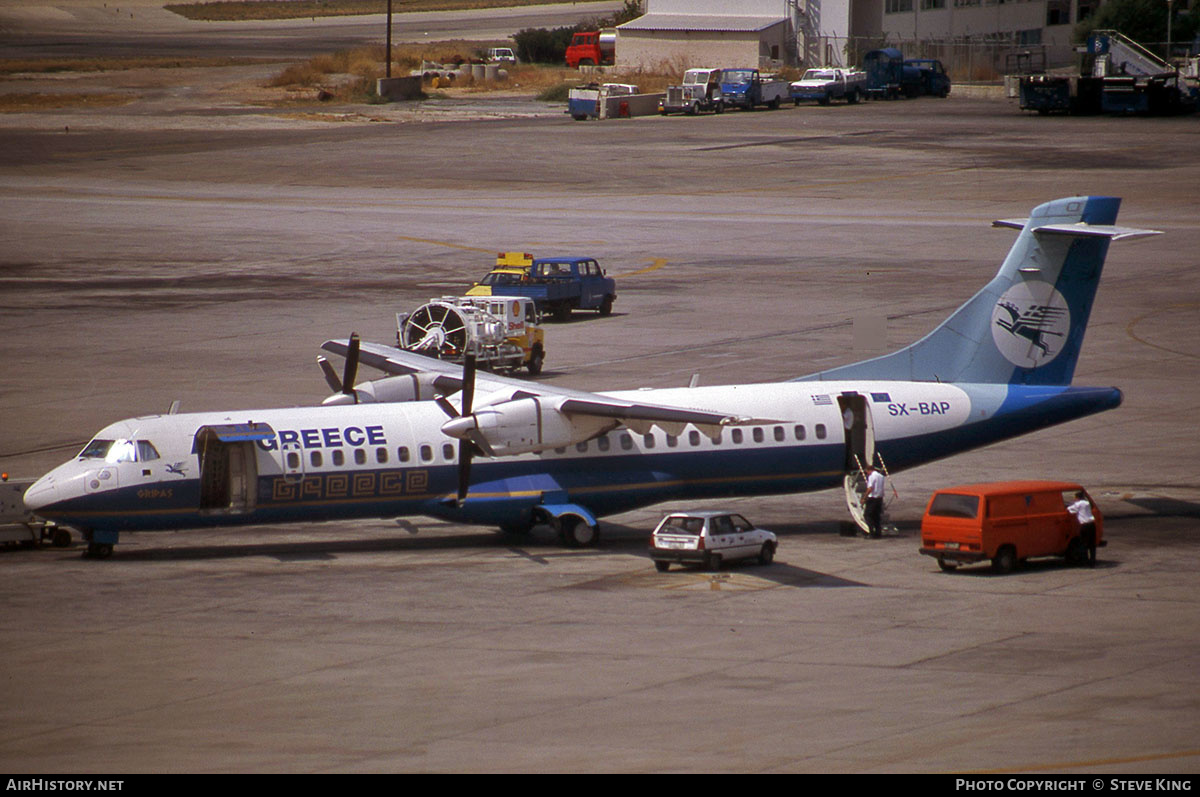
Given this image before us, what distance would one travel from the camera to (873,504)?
33.0m

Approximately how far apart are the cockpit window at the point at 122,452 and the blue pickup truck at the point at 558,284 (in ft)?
91.0

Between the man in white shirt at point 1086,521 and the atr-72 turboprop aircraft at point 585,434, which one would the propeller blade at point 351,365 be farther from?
the man in white shirt at point 1086,521

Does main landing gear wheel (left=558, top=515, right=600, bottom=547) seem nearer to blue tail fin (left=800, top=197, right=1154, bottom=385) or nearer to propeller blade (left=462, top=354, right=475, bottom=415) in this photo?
propeller blade (left=462, top=354, right=475, bottom=415)

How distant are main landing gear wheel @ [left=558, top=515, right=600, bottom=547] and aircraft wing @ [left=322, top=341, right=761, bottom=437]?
2.31 m

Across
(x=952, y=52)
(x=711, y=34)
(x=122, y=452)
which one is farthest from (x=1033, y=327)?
(x=952, y=52)

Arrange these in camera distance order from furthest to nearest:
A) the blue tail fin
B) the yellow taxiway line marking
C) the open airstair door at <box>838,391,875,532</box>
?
the yellow taxiway line marking
the blue tail fin
the open airstair door at <box>838,391,875,532</box>

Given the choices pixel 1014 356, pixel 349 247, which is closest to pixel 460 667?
pixel 1014 356

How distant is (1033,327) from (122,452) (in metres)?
20.4

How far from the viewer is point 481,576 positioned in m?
30.2

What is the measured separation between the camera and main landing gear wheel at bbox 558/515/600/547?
32844 mm

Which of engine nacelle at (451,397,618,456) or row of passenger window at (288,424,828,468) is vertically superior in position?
engine nacelle at (451,397,618,456)

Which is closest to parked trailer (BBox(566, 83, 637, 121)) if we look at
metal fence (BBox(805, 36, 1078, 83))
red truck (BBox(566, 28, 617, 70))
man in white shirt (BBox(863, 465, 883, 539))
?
metal fence (BBox(805, 36, 1078, 83))

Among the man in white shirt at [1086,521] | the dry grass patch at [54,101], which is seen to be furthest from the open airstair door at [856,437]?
the dry grass patch at [54,101]
